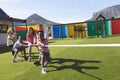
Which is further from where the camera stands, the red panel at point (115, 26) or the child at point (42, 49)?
the red panel at point (115, 26)

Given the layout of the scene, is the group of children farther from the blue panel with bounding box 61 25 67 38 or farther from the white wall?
the blue panel with bounding box 61 25 67 38

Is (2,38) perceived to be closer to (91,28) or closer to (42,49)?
(91,28)

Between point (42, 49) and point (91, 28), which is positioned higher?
point (91, 28)

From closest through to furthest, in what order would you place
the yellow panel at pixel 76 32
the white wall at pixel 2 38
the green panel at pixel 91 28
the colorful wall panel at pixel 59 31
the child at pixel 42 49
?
1. the child at pixel 42 49
2. the white wall at pixel 2 38
3. the green panel at pixel 91 28
4. the yellow panel at pixel 76 32
5. the colorful wall panel at pixel 59 31

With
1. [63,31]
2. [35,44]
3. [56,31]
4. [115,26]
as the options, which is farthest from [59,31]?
[35,44]

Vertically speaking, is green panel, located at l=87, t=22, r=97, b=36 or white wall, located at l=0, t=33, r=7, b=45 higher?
green panel, located at l=87, t=22, r=97, b=36

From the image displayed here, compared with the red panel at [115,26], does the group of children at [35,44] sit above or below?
below

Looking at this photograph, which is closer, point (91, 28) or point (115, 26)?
point (91, 28)

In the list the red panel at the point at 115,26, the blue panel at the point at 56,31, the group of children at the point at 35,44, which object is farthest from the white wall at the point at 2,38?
the red panel at the point at 115,26

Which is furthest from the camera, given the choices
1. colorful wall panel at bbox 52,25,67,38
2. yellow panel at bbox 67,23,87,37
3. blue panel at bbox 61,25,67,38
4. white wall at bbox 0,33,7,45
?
blue panel at bbox 61,25,67,38

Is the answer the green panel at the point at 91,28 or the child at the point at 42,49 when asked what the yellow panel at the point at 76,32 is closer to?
the green panel at the point at 91,28

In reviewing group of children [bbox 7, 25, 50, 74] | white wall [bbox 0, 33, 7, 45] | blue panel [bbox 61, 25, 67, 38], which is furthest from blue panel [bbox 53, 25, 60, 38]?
group of children [bbox 7, 25, 50, 74]

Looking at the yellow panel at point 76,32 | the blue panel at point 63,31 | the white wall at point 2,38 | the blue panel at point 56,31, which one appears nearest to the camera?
the white wall at point 2,38

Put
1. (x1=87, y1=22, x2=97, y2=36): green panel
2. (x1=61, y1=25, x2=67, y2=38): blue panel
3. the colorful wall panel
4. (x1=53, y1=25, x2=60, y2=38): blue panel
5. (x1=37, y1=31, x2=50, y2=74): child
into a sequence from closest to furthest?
1. (x1=37, y1=31, x2=50, y2=74): child
2. (x1=87, y1=22, x2=97, y2=36): green panel
3. the colorful wall panel
4. (x1=61, y1=25, x2=67, y2=38): blue panel
5. (x1=53, y1=25, x2=60, y2=38): blue panel
